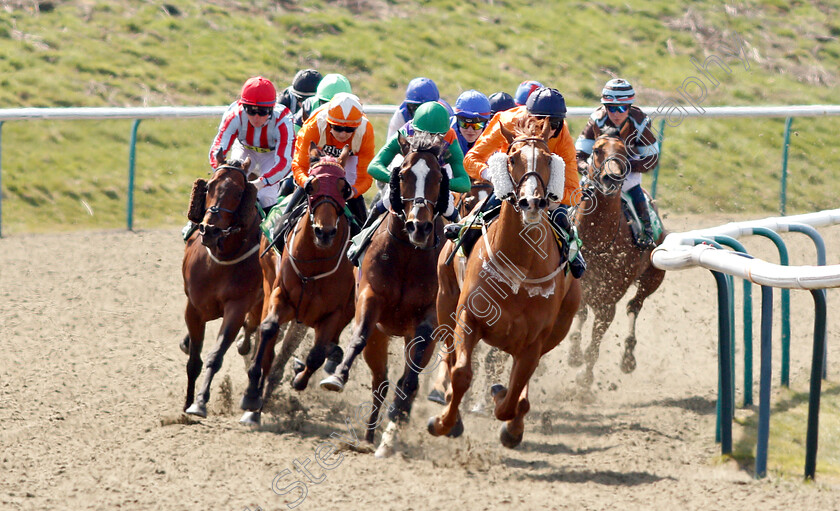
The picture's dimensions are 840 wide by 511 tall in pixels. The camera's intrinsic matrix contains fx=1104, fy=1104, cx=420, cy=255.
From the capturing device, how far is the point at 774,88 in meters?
17.2

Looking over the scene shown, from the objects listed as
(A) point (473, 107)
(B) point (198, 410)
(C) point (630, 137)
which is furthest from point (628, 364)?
(B) point (198, 410)

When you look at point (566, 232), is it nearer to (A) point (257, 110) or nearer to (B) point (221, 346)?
(B) point (221, 346)

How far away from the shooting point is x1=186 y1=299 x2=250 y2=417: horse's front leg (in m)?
6.49

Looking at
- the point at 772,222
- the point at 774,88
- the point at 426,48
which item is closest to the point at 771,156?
the point at 774,88

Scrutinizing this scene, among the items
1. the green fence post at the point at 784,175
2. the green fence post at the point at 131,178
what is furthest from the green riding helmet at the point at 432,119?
the green fence post at the point at 784,175

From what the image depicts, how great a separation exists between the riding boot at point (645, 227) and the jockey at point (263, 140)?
100.0 inches

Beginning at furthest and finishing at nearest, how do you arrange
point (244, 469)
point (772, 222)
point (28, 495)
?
point (772, 222)
point (244, 469)
point (28, 495)

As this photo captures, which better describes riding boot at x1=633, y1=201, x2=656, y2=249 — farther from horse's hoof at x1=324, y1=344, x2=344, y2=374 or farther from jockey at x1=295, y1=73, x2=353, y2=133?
horse's hoof at x1=324, y1=344, x2=344, y2=374

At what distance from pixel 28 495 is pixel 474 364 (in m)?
3.17

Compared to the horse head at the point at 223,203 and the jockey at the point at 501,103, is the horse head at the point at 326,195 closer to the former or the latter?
the horse head at the point at 223,203

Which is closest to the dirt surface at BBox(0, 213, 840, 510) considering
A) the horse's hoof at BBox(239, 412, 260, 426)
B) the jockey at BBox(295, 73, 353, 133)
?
the horse's hoof at BBox(239, 412, 260, 426)

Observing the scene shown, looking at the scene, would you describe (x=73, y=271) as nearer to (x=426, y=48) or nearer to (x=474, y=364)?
(x=474, y=364)

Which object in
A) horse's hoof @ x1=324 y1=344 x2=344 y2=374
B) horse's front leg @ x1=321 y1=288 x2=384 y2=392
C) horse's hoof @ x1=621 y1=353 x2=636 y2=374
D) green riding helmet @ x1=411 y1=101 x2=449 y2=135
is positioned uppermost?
green riding helmet @ x1=411 y1=101 x2=449 y2=135

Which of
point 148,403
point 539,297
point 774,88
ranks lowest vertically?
point 148,403
